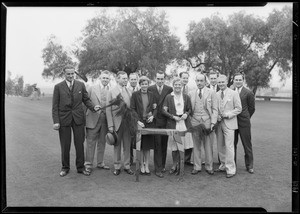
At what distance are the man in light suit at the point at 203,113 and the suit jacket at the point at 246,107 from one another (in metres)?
Result: 0.59

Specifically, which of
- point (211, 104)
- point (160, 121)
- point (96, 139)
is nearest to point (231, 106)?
point (211, 104)

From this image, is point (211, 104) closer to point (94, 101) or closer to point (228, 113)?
point (228, 113)

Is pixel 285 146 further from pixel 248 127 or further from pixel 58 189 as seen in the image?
pixel 58 189

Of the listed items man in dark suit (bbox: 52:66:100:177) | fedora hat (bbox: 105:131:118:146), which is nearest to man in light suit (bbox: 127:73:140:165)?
fedora hat (bbox: 105:131:118:146)

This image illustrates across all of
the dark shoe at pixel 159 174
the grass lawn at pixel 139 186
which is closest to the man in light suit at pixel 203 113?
the grass lawn at pixel 139 186

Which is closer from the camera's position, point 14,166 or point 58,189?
point 58,189

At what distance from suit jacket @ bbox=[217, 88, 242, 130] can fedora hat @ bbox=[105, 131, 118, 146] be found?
2140mm

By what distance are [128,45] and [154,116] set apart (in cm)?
156

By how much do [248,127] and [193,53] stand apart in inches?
77.8

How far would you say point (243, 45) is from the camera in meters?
6.17

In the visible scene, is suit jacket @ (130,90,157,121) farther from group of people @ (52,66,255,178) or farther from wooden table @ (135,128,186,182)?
wooden table @ (135,128,186,182)

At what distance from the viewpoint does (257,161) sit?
6.65 m
